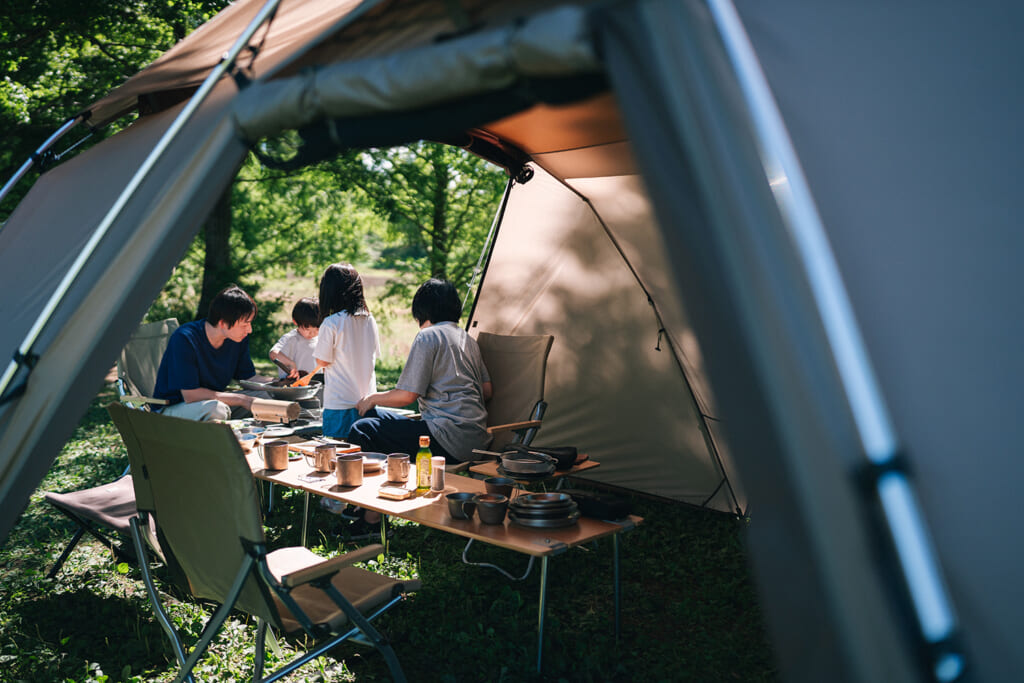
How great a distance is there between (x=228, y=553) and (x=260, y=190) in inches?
538

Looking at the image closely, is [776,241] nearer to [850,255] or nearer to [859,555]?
[850,255]

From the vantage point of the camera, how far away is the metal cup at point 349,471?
11.0ft

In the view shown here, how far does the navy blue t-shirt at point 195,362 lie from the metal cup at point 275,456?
4.41 ft

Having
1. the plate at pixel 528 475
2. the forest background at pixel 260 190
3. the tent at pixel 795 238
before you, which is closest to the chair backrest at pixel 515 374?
the plate at pixel 528 475

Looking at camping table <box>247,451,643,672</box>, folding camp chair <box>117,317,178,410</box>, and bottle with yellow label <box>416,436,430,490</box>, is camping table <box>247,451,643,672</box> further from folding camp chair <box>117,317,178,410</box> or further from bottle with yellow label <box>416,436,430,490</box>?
folding camp chair <box>117,317,178,410</box>

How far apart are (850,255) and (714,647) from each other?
2.28m

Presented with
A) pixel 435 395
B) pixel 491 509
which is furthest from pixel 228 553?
pixel 435 395

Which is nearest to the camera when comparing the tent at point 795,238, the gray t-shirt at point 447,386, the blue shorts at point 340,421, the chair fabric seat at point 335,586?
the tent at point 795,238

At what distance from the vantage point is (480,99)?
6.68ft

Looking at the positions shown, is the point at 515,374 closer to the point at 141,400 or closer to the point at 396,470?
the point at 396,470

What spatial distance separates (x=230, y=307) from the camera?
4.73 meters

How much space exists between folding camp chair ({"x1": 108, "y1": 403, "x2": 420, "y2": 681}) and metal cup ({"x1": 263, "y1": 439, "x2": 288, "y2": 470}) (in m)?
0.70

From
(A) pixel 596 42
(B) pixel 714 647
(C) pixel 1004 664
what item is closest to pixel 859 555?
(C) pixel 1004 664

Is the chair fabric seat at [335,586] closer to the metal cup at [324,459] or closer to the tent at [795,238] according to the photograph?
the metal cup at [324,459]
